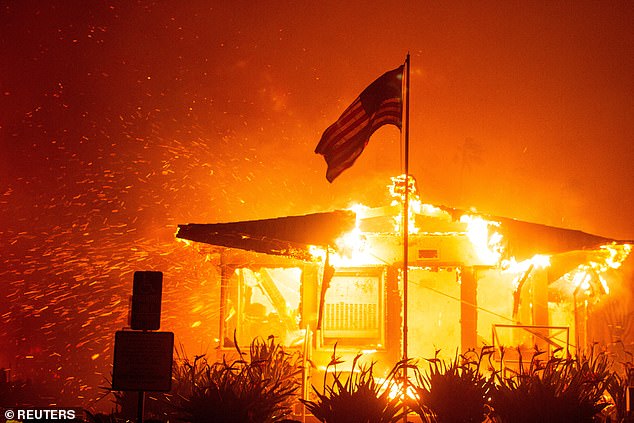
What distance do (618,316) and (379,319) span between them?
60.3ft

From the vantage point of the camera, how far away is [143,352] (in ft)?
24.7

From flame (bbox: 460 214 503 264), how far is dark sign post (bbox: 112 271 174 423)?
757 centimetres

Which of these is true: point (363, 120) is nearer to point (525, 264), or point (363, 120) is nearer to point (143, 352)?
point (525, 264)

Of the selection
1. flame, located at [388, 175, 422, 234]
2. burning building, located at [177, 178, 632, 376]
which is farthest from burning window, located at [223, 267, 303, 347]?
flame, located at [388, 175, 422, 234]

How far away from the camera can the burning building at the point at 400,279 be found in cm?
1306

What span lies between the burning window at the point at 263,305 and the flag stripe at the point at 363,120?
3.64m

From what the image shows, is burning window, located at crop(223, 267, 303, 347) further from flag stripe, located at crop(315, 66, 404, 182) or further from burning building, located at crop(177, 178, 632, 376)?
flag stripe, located at crop(315, 66, 404, 182)

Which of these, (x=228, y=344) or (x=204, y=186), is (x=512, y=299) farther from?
(x=204, y=186)

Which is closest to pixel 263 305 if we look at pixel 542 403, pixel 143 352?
pixel 143 352

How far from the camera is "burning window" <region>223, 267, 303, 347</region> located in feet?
48.5

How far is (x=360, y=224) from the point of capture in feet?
46.6
